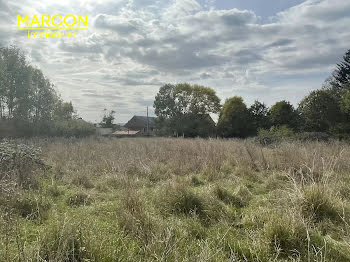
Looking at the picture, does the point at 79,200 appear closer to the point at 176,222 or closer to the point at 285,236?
the point at 176,222

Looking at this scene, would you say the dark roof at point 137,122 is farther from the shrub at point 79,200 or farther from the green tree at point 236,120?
the shrub at point 79,200

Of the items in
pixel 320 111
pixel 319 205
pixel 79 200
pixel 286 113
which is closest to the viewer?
pixel 319 205

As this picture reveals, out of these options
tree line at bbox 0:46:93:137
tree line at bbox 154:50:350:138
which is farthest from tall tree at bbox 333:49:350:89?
tree line at bbox 0:46:93:137

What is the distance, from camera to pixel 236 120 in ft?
96.1

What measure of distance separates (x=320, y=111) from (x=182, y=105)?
19814 mm

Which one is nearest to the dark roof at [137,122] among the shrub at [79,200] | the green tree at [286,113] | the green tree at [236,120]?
the green tree at [236,120]

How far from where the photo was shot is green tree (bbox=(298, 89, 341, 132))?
21.5 meters

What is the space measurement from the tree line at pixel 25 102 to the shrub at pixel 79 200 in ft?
64.6

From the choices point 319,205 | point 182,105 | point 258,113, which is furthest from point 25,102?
point 319,205

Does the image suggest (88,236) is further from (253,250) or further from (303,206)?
(303,206)

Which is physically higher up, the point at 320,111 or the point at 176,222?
the point at 320,111

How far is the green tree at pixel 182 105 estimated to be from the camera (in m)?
35.9

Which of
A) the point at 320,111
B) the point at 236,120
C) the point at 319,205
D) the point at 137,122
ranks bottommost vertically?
the point at 319,205

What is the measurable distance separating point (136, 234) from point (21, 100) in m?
27.0
